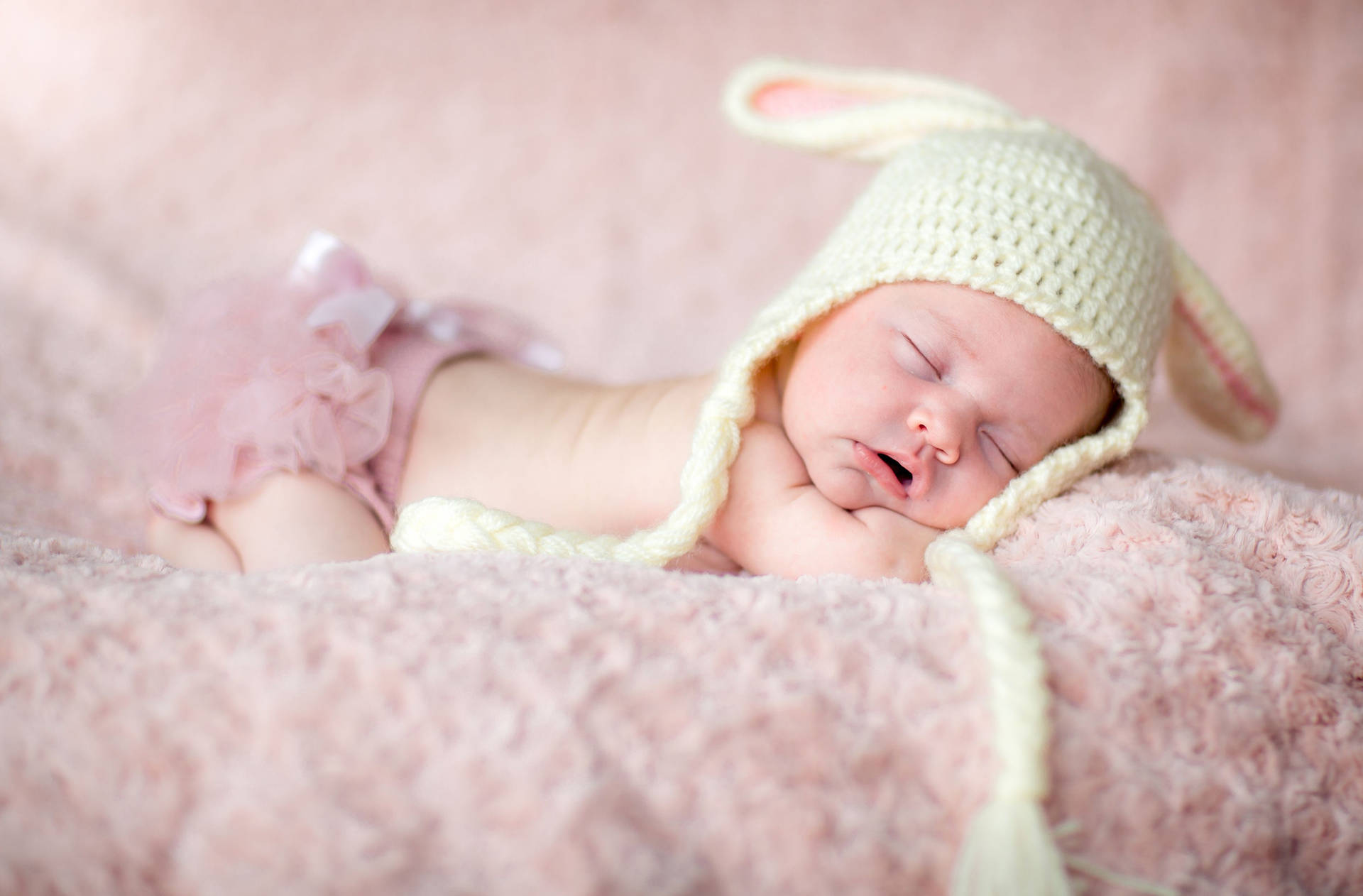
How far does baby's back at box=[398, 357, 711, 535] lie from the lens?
122cm

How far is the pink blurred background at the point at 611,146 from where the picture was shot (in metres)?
1.83

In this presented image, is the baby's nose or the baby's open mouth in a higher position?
the baby's nose

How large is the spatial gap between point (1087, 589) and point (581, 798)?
477 millimetres

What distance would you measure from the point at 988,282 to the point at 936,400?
0.49ft

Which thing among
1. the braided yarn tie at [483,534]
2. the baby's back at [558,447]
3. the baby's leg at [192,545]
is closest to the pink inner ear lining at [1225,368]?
the baby's back at [558,447]

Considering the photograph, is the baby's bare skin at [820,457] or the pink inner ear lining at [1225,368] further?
the pink inner ear lining at [1225,368]

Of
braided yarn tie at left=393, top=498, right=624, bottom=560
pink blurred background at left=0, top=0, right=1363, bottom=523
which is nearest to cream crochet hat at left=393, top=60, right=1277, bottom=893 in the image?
braided yarn tie at left=393, top=498, right=624, bottom=560

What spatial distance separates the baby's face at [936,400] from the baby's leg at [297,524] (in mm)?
559

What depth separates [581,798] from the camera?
612mm

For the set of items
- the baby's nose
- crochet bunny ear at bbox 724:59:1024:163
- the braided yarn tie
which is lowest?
the braided yarn tie

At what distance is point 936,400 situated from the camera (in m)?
1.08

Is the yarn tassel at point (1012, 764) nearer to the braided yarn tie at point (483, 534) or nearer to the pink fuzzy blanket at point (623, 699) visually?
the pink fuzzy blanket at point (623, 699)

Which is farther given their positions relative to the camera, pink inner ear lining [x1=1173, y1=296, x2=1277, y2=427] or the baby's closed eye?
pink inner ear lining [x1=1173, y1=296, x2=1277, y2=427]

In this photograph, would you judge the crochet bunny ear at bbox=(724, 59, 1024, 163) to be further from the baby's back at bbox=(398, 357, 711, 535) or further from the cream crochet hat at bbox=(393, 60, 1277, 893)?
the baby's back at bbox=(398, 357, 711, 535)
